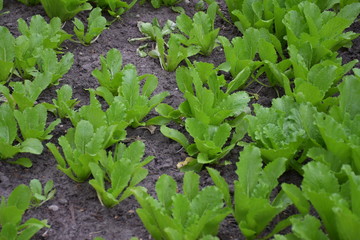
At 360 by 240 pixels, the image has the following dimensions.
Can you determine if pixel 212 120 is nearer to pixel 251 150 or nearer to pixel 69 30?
pixel 251 150

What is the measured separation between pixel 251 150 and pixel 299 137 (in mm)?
235

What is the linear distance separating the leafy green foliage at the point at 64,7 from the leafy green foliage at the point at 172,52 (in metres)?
0.50

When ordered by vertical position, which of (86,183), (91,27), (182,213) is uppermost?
(91,27)

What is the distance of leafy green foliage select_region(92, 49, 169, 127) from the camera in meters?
2.40

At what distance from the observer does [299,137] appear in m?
2.12

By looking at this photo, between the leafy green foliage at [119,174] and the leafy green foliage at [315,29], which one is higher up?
the leafy green foliage at [315,29]

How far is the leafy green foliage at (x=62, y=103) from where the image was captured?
2436mm

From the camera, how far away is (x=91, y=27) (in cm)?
298

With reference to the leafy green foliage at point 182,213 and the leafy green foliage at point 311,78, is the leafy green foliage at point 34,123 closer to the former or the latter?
the leafy green foliage at point 182,213

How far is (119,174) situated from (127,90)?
0.54 metres

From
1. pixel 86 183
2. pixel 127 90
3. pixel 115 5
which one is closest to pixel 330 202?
pixel 86 183

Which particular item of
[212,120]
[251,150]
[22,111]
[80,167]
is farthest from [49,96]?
[251,150]

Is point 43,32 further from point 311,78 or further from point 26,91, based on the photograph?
point 311,78

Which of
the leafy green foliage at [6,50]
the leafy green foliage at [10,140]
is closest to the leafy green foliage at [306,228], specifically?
the leafy green foliage at [10,140]
